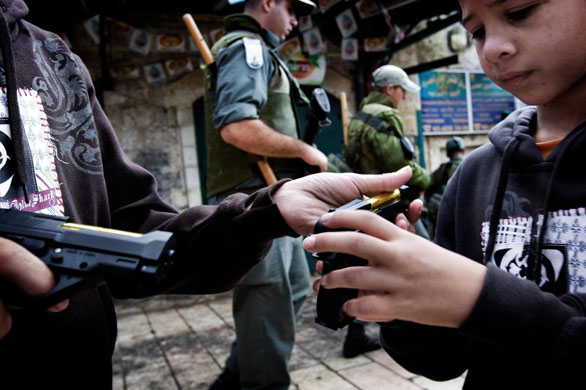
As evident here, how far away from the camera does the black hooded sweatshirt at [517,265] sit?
2.49 ft

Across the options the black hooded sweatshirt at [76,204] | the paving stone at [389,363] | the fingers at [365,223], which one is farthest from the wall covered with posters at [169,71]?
the fingers at [365,223]

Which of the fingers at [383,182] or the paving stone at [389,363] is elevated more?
the fingers at [383,182]

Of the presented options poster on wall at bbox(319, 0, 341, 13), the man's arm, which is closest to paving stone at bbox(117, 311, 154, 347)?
the man's arm

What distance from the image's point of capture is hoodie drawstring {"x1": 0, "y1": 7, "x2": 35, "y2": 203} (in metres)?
1.05

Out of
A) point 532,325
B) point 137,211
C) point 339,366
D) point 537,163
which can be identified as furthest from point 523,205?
point 339,366

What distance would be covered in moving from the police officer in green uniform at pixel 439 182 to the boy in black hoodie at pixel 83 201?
4420 millimetres

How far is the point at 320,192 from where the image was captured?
4.16ft

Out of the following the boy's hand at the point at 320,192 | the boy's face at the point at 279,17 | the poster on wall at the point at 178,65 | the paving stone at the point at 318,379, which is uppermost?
the poster on wall at the point at 178,65

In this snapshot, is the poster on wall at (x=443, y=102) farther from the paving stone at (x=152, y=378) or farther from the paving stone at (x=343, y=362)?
the paving stone at (x=152, y=378)

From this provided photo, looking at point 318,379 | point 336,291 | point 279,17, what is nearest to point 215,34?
point 279,17

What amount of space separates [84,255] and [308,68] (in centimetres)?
601

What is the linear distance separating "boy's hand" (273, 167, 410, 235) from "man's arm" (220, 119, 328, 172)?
48.0 inches

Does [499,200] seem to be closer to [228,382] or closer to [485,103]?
[228,382]

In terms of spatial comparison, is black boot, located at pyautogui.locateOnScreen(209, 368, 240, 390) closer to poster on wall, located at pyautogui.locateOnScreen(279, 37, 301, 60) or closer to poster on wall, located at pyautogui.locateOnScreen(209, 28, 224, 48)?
poster on wall, located at pyautogui.locateOnScreen(209, 28, 224, 48)
